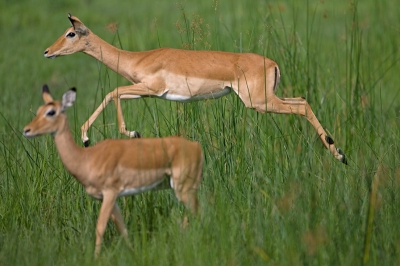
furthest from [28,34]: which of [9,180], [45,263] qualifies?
[45,263]

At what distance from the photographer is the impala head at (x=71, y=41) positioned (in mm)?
5898

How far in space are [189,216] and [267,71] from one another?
167cm

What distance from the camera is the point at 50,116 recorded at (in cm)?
427

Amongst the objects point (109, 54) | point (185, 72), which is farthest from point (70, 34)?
point (185, 72)

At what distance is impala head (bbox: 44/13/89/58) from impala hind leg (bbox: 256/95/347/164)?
1.43 m

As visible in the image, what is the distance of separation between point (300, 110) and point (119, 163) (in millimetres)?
2290

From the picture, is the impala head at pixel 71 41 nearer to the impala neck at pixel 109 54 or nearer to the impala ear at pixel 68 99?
the impala neck at pixel 109 54

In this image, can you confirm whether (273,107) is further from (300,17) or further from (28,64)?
(300,17)

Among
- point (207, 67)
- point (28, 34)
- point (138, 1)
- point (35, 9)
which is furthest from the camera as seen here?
point (138, 1)

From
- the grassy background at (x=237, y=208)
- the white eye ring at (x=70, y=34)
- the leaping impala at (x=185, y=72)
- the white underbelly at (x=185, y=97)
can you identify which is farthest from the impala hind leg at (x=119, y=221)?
the white eye ring at (x=70, y=34)

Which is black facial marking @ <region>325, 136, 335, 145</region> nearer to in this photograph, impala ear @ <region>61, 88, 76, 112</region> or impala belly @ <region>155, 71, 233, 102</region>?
impala belly @ <region>155, 71, 233, 102</region>

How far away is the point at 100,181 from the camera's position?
4398mm

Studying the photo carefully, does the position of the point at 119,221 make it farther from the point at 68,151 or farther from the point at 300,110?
the point at 300,110

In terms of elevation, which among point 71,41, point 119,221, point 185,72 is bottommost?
point 119,221
